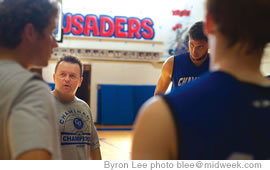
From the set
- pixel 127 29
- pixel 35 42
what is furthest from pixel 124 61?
pixel 35 42

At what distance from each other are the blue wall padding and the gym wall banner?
1671mm

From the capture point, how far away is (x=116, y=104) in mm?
8523

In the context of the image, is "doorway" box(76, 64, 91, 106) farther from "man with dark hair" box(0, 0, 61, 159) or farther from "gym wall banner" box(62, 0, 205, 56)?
"man with dark hair" box(0, 0, 61, 159)

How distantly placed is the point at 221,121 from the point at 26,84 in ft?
1.76

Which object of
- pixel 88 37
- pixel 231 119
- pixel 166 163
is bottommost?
pixel 166 163

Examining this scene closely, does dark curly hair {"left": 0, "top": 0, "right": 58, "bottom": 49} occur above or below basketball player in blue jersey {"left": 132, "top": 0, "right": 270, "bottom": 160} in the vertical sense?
above

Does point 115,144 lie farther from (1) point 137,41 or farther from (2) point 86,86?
(1) point 137,41

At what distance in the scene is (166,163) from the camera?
0.69 metres

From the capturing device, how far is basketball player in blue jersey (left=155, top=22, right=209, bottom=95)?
2.35 metres

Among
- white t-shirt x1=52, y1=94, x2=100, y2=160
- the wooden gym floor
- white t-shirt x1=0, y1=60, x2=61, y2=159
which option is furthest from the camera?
the wooden gym floor

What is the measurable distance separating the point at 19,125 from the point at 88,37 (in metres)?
8.23

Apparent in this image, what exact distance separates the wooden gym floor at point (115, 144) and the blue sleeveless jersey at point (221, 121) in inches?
155

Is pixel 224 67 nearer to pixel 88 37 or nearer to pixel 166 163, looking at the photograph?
pixel 166 163

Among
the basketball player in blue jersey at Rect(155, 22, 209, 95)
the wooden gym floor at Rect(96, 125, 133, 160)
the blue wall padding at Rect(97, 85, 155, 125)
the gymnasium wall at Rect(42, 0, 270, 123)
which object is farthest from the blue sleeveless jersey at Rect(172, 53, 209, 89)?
the gymnasium wall at Rect(42, 0, 270, 123)
